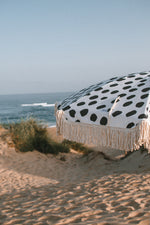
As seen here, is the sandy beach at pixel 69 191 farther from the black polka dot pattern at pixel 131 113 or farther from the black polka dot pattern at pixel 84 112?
the black polka dot pattern at pixel 84 112

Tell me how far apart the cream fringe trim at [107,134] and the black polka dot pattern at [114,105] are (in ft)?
0.23

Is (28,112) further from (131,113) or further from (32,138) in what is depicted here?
(131,113)

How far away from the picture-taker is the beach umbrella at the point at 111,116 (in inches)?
122

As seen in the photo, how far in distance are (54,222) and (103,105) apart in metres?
1.81

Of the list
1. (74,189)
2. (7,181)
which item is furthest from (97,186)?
(7,181)

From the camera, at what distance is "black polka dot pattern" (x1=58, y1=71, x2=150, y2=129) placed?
3.19m

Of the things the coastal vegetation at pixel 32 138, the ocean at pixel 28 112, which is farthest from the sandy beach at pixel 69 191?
the ocean at pixel 28 112

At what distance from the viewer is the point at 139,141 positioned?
3.03m

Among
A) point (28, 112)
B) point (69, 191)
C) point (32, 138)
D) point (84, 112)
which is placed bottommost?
Answer: point (28, 112)

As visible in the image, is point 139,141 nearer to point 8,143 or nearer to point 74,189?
point 74,189

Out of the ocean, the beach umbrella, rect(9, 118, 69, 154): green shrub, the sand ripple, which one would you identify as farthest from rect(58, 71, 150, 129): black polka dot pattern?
the ocean

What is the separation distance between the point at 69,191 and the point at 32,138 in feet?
12.6

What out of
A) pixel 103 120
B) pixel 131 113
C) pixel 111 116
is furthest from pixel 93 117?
pixel 131 113

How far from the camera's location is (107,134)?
10.9 ft
